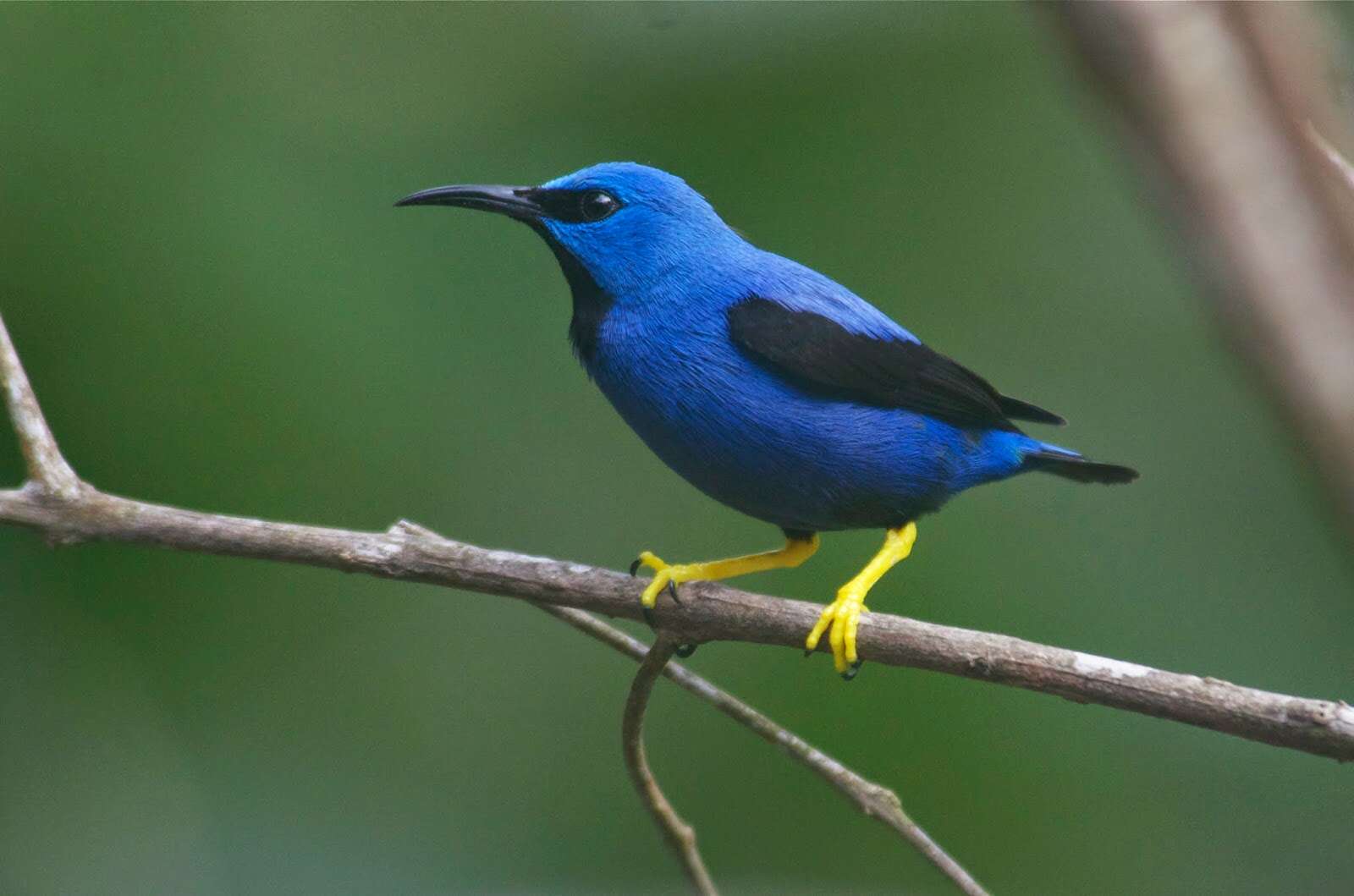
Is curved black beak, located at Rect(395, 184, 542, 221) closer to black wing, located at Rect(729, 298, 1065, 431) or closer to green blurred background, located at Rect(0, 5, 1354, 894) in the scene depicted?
black wing, located at Rect(729, 298, 1065, 431)

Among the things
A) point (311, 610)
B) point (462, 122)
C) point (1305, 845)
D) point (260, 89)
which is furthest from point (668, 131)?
point (1305, 845)

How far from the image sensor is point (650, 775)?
10.7 feet

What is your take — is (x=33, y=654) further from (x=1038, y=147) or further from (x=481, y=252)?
(x=1038, y=147)

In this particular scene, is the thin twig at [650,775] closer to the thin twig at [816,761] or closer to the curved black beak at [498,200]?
the thin twig at [816,761]

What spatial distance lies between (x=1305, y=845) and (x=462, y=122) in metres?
3.91

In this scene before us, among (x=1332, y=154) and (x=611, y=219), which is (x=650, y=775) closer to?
(x=611, y=219)

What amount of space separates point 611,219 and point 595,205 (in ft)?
0.21

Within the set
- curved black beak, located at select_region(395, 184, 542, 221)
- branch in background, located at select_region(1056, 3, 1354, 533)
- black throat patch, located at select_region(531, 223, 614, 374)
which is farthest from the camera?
curved black beak, located at select_region(395, 184, 542, 221)

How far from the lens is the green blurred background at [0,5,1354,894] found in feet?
15.8

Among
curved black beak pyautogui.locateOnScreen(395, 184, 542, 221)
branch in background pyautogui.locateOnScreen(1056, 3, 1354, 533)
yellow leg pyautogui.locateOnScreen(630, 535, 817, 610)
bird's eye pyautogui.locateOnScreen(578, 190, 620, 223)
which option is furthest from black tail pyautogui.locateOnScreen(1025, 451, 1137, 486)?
branch in background pyautogui.locateOnScreen(1056, 3, 1354, 533)

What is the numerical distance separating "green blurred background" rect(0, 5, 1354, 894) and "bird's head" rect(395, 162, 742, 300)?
1.50 m

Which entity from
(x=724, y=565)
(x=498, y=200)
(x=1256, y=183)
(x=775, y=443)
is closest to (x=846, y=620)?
(x=775, y=443)

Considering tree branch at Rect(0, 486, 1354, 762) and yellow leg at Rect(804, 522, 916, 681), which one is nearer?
tree branch at Rect(0, 486, 1354, 762)

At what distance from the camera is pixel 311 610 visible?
513 centimetres
